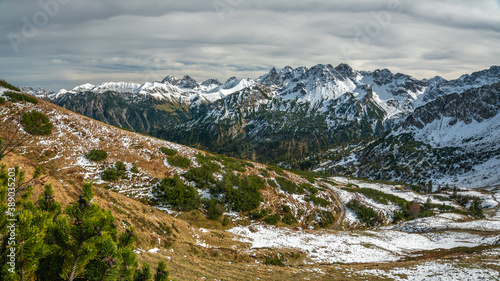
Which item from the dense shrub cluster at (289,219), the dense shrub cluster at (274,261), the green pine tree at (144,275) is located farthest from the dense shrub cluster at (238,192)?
the green pine tree at (144,275)

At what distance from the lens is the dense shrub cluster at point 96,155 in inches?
1261

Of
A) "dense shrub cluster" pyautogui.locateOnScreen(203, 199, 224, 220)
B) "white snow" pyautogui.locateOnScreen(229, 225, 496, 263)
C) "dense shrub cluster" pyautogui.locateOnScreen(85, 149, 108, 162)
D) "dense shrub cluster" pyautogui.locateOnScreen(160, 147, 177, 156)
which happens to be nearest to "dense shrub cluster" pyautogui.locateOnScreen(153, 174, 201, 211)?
"dense shrub cluster" pyautogui.locateOnScreen(203, 199, 224, 220)

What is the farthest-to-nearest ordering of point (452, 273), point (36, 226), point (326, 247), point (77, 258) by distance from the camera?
point (326, 247) < point (452, 273) < point (77, 258) < point (36, 226)

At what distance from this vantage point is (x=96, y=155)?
106ft

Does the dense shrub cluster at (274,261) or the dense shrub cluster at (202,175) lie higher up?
the dense shrub cluster at (202,175)

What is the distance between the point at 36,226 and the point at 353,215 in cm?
5444

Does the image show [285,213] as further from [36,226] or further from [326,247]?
[36,226]

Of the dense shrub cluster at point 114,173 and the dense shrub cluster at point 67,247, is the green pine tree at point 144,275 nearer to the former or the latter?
the dense shrub cluster at point 67,247

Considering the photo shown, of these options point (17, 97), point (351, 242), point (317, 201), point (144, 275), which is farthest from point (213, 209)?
point (17, 97)

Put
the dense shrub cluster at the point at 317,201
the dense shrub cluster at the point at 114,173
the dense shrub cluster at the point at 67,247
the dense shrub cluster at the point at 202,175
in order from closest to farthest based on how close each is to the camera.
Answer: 1. the dense shrub cluster at the point at 67,247
2. the dense shrub cluster at the point at 114,173
3. the dense shrub cluster at the point at 202,175
4. the dense shrub cluster at the point at 317,201

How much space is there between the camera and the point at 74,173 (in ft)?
95.3

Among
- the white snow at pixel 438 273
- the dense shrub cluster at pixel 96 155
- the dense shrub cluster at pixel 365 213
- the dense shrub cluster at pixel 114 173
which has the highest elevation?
the dense shrub cluster at pixel 96 155

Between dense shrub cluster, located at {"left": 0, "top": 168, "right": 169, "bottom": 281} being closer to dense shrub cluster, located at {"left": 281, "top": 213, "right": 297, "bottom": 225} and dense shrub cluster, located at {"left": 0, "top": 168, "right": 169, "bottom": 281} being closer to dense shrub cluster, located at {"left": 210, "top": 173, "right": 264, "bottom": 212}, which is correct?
dense shrub cluster, located at {"left": 210, "top": 173, "right": 264, "bottom": 212}

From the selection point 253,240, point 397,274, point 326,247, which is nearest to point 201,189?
point 253,240
